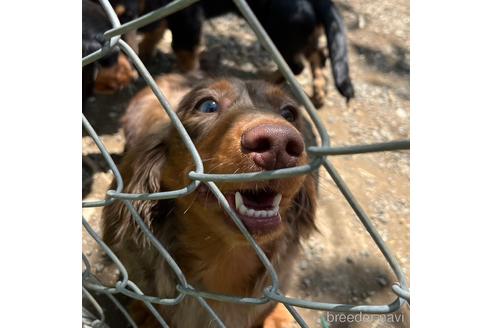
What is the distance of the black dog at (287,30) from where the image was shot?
364 cm

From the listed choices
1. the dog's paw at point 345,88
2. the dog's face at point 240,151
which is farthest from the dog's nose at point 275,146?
the dog's paw at point 345,88

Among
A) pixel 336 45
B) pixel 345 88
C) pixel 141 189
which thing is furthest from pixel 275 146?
pixel 336 45

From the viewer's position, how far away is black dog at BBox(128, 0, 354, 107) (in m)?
3.64

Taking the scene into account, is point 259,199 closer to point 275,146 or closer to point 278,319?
point 275,146

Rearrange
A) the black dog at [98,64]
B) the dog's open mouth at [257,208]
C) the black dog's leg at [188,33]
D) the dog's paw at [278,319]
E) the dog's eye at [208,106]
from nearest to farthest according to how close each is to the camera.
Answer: the dog's open mouth at [257,208]
the dog's eye at [208,106]
the dog's paw at [278,319]
the black dog at [98,64]
the black dog's leg at [188,33]

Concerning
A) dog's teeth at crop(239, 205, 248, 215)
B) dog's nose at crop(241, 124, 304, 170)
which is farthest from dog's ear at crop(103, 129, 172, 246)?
dog's nose at crop(241, 124, 304, 170)

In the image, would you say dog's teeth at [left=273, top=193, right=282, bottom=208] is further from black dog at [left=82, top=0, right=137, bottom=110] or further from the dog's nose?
black dog at [left=82, top=0, right=137, bottom=110]

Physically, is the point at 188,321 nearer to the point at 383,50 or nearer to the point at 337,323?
the point at 337,323

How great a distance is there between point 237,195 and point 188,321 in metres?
0.90

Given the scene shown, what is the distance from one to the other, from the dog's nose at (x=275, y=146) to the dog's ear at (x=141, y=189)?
0.81 m

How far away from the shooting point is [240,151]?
4.58 feet

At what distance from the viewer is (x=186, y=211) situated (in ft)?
6.19

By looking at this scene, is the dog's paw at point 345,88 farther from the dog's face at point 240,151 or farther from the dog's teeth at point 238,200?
the dog's teeth at point 238,200

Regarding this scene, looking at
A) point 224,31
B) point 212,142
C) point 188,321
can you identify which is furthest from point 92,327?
point 224,31
